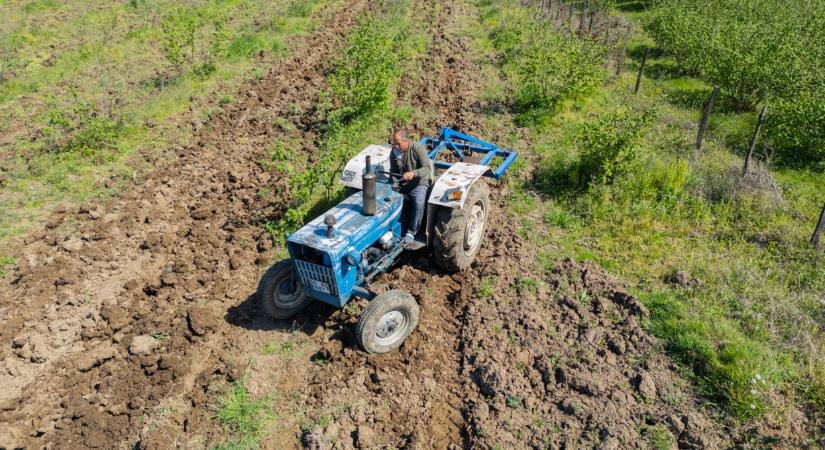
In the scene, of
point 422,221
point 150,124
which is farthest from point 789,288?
point 150,124

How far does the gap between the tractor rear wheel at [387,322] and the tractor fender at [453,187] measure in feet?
4.52

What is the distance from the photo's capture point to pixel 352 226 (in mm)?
5531

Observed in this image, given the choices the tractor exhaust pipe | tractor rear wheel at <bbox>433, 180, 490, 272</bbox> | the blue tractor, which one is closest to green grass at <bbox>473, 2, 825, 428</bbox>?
tractor rear wheel at <bbox>433, 180, 490, 272</bbox>

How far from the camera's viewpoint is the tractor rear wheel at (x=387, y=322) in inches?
203

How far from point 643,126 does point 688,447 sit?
5288 mm

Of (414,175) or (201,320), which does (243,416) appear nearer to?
(201,320)

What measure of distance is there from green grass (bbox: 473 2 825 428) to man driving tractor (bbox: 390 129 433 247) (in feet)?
6.32

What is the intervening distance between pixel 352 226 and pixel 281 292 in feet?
4.03

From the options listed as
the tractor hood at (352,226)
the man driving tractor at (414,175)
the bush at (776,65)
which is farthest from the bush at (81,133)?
the bush at (776,65)

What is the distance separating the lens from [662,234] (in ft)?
24.2

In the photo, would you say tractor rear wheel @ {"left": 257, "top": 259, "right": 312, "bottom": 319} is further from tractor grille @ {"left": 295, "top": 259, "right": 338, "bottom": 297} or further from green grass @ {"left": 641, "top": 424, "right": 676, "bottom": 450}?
green grass @ {"left": 641, "top": 424, "right": 676, "bottom": 450}

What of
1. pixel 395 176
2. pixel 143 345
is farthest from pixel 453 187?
pixel 143 345

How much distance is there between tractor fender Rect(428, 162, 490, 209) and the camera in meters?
6.16

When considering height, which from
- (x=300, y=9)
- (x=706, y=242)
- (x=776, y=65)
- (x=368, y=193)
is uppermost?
(x=776, y=65)
